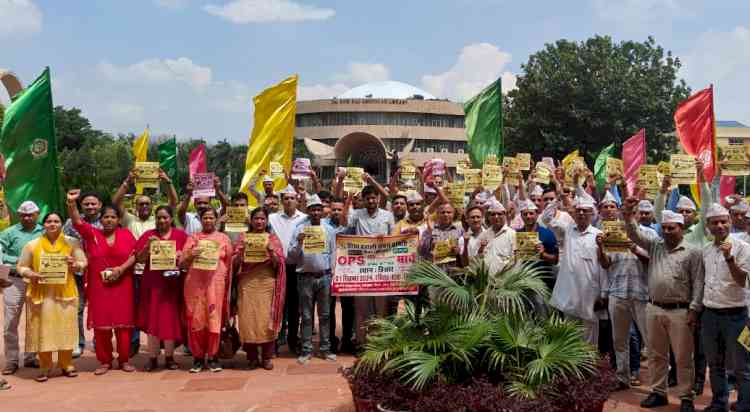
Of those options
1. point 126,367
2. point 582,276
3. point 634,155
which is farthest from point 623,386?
point 634,155

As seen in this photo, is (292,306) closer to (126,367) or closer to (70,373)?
(126,367)

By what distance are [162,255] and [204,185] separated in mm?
1118

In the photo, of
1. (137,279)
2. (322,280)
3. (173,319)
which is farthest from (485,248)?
(137,279)

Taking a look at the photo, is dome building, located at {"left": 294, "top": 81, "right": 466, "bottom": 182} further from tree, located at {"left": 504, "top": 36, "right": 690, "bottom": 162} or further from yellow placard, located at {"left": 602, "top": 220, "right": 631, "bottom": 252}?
yellow placard, located at {"left": 602, "top": 220, "right": 631, "bottom": 252}

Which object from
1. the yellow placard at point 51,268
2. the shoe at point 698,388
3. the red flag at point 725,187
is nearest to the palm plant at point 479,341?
the shoe at point 698,388

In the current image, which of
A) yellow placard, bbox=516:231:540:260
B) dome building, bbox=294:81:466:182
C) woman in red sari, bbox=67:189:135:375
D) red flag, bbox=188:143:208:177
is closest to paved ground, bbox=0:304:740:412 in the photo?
woman in red sari, bbox=67:189:135:375

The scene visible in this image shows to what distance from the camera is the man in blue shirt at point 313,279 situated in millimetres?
7121

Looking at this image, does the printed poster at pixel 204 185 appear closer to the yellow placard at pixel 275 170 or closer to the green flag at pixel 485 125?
the yellow placard at pixel 275 170

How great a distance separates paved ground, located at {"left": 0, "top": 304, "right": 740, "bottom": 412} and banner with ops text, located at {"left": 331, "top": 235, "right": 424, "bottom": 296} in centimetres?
87

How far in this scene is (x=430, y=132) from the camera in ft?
220

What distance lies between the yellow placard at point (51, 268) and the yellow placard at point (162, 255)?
2.83 ft

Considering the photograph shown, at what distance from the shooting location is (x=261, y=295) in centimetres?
698

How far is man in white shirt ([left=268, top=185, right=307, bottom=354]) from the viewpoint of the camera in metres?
7.40

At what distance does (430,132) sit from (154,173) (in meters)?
60.7
